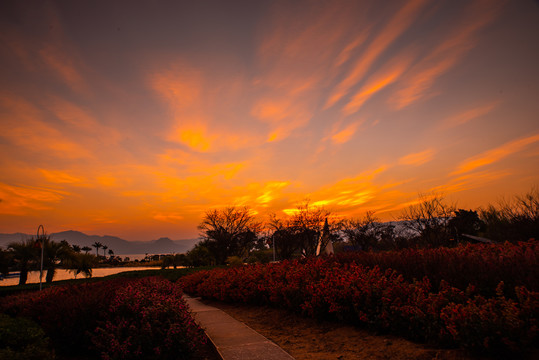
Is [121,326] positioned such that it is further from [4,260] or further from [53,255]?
[4,260]

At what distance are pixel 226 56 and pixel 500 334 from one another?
10.1 metres

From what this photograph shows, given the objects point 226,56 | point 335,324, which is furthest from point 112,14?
point 335,324

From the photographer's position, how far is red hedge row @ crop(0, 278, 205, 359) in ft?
15.0

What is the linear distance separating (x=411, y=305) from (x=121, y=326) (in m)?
4.76

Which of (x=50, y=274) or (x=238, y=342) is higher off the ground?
(x=50, y=274)

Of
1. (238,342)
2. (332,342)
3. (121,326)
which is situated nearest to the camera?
(121,326)

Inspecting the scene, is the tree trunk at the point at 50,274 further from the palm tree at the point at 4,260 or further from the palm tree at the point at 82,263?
the palm tree at the point at 4,260

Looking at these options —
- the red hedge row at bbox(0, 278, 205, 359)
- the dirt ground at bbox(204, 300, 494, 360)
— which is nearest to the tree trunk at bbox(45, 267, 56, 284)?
the red hedge row at bbox(0, 278, 205, 359)

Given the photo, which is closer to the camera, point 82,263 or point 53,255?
point 53,255

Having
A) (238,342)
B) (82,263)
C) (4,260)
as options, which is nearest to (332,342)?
(238,342)

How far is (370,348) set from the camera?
464 cm

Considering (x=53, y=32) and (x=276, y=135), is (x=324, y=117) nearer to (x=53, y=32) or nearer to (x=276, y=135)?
(x=276, y=135)

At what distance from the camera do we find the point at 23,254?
17.9 meters

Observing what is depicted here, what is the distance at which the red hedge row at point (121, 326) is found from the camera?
4.56m
